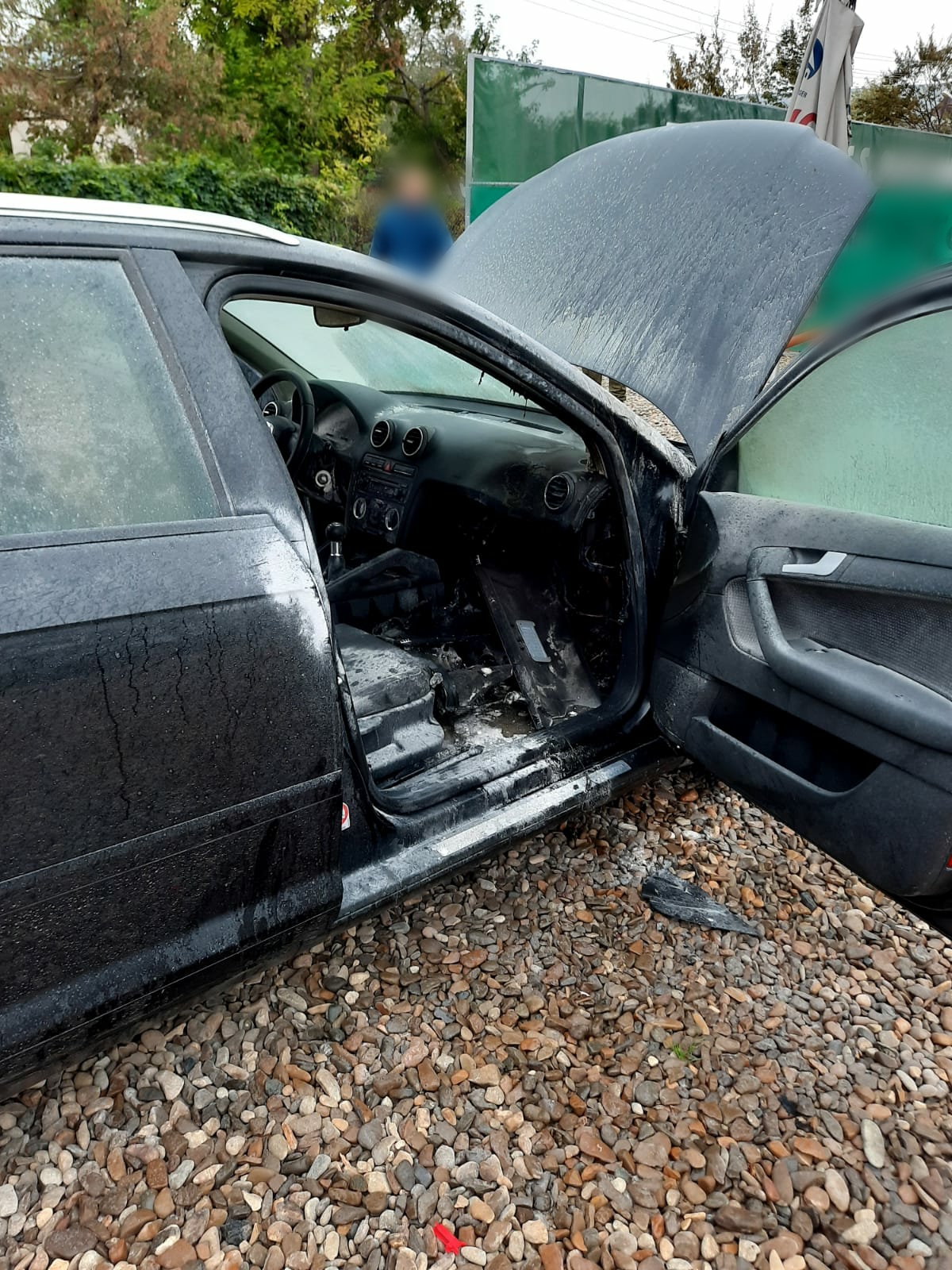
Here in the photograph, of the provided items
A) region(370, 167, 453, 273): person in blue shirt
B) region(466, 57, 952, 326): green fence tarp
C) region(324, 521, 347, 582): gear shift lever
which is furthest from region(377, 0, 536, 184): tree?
region(324, 521, 347, 582): gear shift lever

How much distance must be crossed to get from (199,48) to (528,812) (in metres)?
17.5

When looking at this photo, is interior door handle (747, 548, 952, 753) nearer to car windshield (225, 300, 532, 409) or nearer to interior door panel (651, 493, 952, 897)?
interior door panel (651, 493, 952, 897)

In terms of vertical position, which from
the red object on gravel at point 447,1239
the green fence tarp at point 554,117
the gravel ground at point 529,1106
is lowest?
the gravel ground at point 529,1106

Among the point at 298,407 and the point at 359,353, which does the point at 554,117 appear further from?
the point at 298,407

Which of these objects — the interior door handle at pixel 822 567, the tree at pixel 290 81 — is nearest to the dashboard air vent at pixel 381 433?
the interior door handle at pixel 822 567

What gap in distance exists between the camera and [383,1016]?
1.93 meters

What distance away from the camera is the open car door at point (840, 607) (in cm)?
160

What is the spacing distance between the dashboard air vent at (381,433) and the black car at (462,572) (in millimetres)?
157

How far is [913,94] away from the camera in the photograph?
22.2 meters

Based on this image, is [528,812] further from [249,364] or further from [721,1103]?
[249,364]

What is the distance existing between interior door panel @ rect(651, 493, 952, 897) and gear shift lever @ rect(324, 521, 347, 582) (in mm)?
1349

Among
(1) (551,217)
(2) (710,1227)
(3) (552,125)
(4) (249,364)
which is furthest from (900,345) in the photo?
(3) (552,125)

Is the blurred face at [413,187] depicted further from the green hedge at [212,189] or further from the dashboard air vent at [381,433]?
the green hedge at [212,189]

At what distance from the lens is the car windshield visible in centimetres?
325
